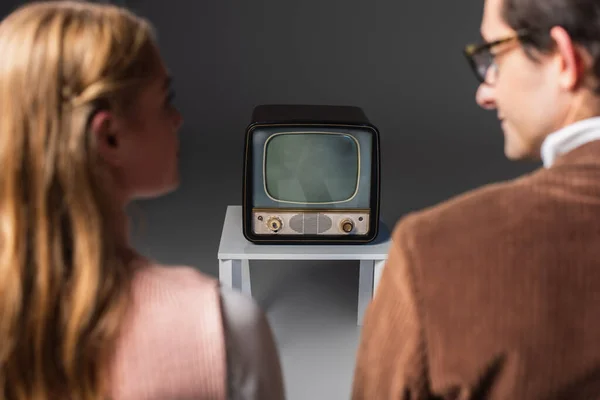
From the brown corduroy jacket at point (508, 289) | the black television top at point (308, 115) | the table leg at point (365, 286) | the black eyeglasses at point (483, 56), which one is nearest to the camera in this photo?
the brown corduroy jacket at point (508, 289)

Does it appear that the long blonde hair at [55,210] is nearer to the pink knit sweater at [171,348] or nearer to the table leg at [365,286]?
the pink knit sweater at [171,348]

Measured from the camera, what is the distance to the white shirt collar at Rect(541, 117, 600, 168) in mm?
904

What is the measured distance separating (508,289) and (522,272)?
3 cm

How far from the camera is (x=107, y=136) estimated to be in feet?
2.95

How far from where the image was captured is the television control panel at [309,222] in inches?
83.2

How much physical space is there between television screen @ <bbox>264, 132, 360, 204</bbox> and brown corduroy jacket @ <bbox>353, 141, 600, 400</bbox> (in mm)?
1183

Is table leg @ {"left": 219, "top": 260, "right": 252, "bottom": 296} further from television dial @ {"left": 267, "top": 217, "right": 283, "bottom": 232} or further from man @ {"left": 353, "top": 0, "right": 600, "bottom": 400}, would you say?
man @ {"left": 353, "top": 0, "right": 600, "bottom": 400}

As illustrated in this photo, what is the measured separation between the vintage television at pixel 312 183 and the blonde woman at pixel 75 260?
117 cm

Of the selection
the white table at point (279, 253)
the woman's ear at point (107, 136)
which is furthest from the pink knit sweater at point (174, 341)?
the white table at point (279, 253)

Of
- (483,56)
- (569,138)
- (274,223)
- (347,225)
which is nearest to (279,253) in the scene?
(274,223)

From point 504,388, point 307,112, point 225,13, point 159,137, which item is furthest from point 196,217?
point 504,388

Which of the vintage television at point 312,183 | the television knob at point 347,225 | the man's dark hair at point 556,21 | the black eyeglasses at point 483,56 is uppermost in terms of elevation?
the man's dark hair at point 556,21

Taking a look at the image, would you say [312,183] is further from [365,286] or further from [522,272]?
[522,272]

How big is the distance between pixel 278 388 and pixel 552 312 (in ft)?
1.25
